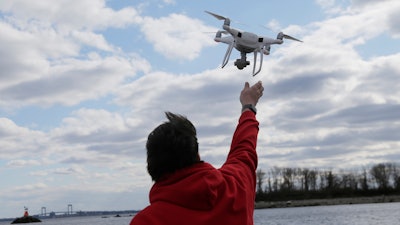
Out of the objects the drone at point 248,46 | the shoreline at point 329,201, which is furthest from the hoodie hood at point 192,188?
the shoreline at point 329,201

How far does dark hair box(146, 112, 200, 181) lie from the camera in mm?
2885

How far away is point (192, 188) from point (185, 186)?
40 millimetres

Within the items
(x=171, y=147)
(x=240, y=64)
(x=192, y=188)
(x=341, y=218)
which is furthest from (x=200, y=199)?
(x=341, y=218)

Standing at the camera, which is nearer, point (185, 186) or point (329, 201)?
point (185, 186)

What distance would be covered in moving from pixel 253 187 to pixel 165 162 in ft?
2.02

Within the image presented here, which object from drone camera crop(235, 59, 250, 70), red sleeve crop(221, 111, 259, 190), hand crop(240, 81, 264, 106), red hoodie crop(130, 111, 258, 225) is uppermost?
drone camera crop(235, 59, 250, 70)

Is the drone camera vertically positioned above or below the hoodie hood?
above

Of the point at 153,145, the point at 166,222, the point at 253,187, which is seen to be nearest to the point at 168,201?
the point at 166,222

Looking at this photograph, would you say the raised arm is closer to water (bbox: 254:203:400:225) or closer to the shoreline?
water (bbox: 254:203:400:225)

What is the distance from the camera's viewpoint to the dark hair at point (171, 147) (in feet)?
9.46

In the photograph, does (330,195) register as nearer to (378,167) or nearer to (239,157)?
(378,167)

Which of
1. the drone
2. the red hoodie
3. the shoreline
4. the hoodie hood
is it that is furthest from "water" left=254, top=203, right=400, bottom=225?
the shoreline

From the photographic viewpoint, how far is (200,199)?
2824 millimetres

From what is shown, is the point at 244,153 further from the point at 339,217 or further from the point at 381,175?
the point at 381,175
